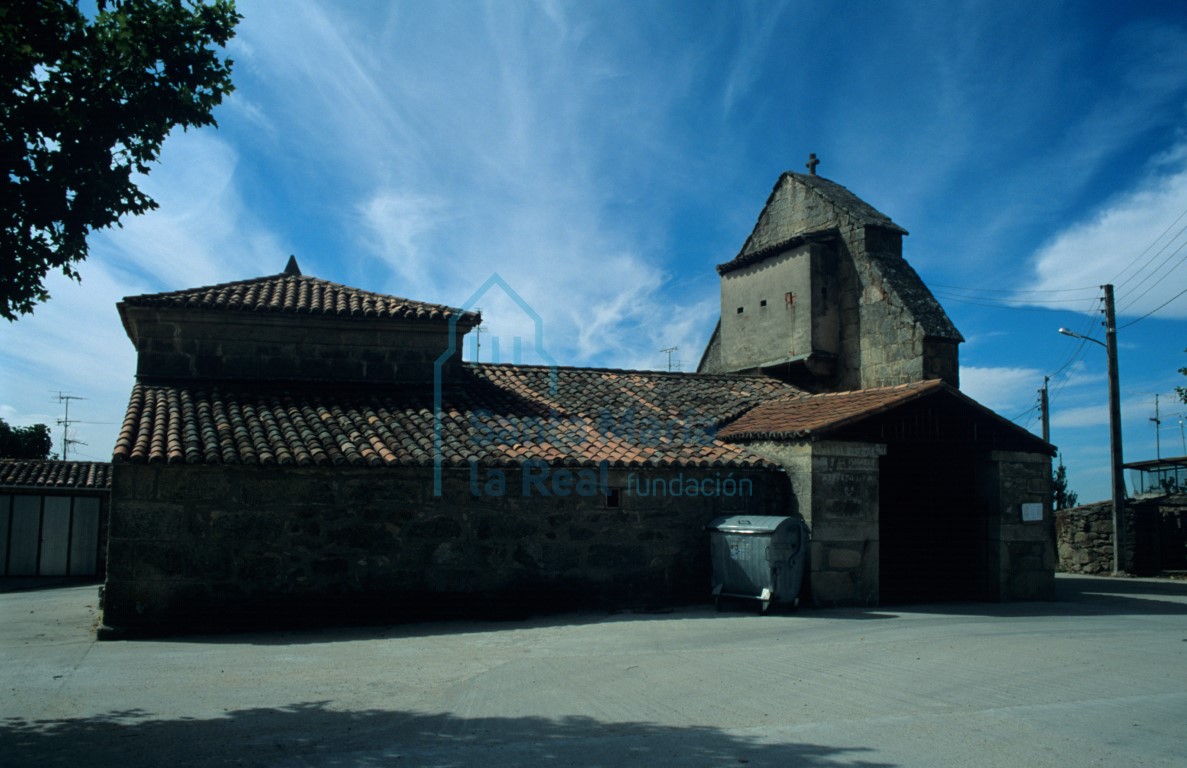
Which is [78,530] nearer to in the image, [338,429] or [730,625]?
[338,429]

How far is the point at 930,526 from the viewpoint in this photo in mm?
13195

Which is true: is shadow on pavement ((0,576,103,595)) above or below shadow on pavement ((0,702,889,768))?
below

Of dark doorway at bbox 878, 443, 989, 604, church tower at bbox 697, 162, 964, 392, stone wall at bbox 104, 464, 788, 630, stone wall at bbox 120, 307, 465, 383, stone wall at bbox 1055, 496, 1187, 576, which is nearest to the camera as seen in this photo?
stone wall at bbox 104, 464, 788, 630

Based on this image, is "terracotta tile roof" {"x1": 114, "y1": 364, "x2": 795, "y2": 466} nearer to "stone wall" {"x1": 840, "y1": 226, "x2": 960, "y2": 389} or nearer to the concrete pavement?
the concrete pavement

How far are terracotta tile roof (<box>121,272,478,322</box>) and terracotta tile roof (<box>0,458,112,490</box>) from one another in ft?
31.1

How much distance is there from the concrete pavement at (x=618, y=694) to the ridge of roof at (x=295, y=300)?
495 centimetres

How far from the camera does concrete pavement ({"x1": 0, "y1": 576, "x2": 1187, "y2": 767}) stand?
5.16 m

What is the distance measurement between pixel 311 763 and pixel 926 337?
13.6 metres

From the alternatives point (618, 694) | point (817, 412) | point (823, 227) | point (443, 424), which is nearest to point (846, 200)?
point (823, 227)

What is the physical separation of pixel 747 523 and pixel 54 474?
1920 centimetres

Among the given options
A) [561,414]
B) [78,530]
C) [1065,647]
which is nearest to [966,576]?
[1065,647]

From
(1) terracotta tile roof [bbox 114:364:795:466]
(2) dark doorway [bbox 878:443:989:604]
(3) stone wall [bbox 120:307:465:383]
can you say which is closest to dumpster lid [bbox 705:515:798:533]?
(1) terracotta tile roof [bbox 114:364:795:466]

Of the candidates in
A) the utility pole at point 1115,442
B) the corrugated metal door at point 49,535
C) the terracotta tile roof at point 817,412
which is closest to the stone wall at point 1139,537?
the utility pole at point 1115,442

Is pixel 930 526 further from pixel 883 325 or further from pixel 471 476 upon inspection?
pixel 471 476
